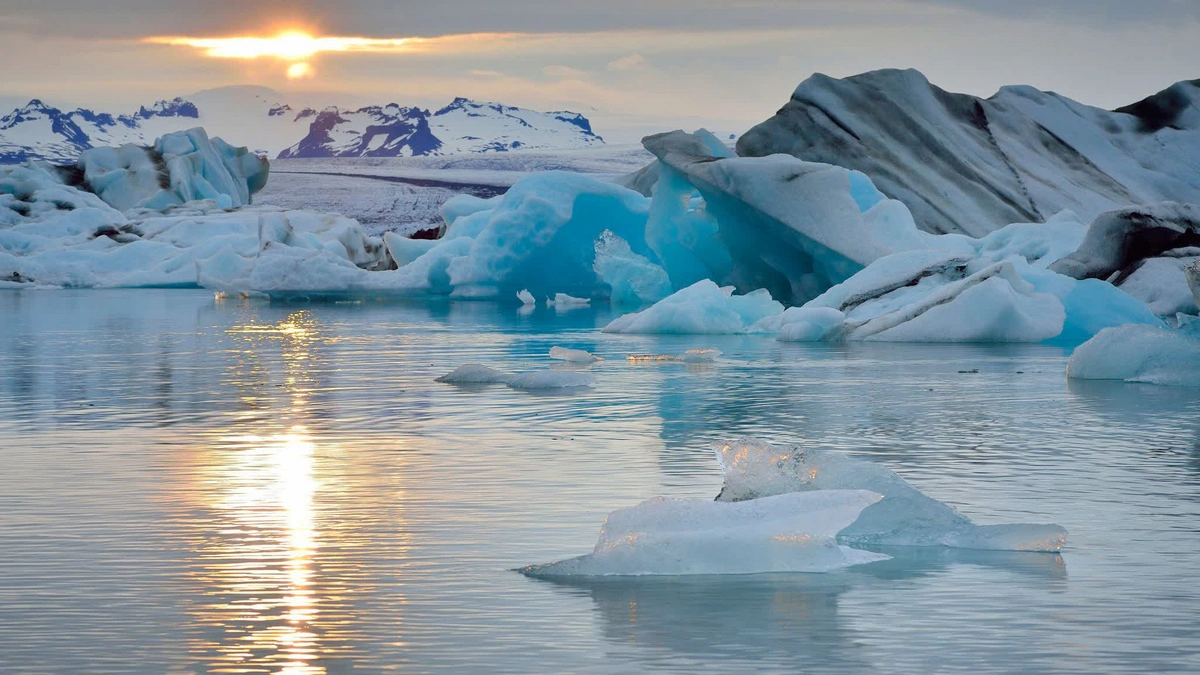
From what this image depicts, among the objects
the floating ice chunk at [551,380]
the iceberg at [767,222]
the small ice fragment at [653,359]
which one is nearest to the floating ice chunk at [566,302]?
the iceberg at [767,222]

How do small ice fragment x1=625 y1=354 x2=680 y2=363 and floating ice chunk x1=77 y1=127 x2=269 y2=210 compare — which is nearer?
small ice fragment x1=625 y1=354 x2=680 y2=363

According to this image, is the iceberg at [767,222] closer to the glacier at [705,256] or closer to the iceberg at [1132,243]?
the glacier at [705,256]

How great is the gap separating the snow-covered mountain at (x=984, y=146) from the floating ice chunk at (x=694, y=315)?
1010 centimetres

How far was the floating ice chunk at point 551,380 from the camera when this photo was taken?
36.4 ft

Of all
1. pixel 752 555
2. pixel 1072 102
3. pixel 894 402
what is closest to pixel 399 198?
pixel 1072 102

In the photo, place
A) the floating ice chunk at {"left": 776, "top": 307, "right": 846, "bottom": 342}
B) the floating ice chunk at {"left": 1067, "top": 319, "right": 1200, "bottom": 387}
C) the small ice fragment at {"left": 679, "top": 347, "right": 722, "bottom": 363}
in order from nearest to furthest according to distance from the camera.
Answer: the floating ice chunk at {"left": 1067, "top": 319, "right": 1200, "bottom": 387}
the small ice fragment at {"left": 679, "top": 347, "right": 722, "bottom": 363}
the floating ice chunk at {"left": 776, "top": 307, "right": 846, "bottom": 342}

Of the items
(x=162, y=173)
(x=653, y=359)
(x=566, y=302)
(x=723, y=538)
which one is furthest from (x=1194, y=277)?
(x=162, y=173)

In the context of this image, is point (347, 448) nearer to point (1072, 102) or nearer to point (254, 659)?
point (254, 659)

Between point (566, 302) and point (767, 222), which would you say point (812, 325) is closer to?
point (767, 222)

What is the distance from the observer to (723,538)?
4.70 meters

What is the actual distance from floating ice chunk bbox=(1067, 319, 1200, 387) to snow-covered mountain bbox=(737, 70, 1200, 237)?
15947 mm

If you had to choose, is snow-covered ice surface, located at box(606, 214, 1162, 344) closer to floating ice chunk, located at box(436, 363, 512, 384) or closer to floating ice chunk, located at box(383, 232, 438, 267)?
floating ice chunk, located at box(436, 363, 512, 384)

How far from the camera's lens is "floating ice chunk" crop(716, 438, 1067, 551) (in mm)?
5051

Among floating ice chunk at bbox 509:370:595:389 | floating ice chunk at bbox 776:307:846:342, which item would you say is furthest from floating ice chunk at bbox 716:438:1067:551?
floating ice chunk at bbox 776:307:846:342
